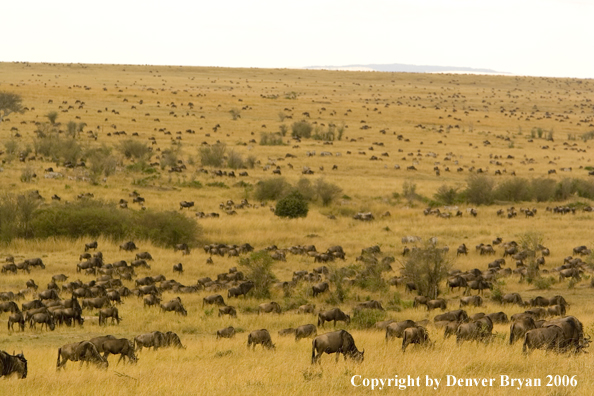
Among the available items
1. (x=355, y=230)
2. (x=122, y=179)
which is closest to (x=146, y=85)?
(x=122, y=179)

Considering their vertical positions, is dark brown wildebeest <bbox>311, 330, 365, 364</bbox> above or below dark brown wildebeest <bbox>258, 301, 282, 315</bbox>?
above

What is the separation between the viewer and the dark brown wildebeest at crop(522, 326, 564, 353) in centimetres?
1265

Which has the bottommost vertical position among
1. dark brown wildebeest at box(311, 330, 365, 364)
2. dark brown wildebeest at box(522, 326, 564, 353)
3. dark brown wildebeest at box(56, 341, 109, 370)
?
dark brown wildebeest at box(56, 341, 109, 370)

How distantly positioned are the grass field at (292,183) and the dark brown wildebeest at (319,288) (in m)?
0.30

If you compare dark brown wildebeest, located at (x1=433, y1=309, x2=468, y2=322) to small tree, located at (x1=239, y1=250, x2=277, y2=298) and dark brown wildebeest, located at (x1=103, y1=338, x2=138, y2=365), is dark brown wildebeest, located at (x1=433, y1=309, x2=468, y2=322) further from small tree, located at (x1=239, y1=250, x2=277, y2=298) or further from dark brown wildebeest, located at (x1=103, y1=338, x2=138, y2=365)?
dark brown wildebeest, located at (x1=103, y1=338, x2=138, y2=365)

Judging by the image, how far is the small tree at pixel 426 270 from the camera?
78.3 feet

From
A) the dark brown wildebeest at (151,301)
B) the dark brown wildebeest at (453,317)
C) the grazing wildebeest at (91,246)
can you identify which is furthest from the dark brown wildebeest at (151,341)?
the grazing wildebeest at (91,246)

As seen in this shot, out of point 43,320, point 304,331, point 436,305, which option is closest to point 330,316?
point 304,331

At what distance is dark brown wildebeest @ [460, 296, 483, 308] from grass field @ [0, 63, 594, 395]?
34cm

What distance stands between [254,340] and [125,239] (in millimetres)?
18007

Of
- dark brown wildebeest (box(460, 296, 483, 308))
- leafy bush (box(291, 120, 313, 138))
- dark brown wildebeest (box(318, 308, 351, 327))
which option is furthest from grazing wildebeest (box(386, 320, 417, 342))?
leafy bush (box(291, 120, 313, 138))

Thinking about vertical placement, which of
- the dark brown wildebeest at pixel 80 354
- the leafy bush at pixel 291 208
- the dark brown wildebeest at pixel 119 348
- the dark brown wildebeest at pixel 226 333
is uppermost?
the dark brown wildebeest at pixel 80 354

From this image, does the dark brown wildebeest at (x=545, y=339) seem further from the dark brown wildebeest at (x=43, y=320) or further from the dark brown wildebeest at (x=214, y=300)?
the dark brown wildebeest at (x=43, y=320)

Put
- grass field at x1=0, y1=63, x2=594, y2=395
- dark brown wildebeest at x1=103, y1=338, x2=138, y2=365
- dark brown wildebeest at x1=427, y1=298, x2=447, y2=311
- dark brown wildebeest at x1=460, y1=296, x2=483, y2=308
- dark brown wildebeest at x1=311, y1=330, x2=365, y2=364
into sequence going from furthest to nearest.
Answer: dark brown wildebeest at x1=460, y1=296, x2=483, y2=308 < dark brown wildebeest at x1=427, y1=298, x2=447, y2=311 < dark brown wildebeest at x1=103, y1=338, x2=138, y2=365 < dark brown wildebeest at x1=311, y1=330, x2=365, y2=364 < grass field at x1=0, y1=63, x2=594, y2=395
